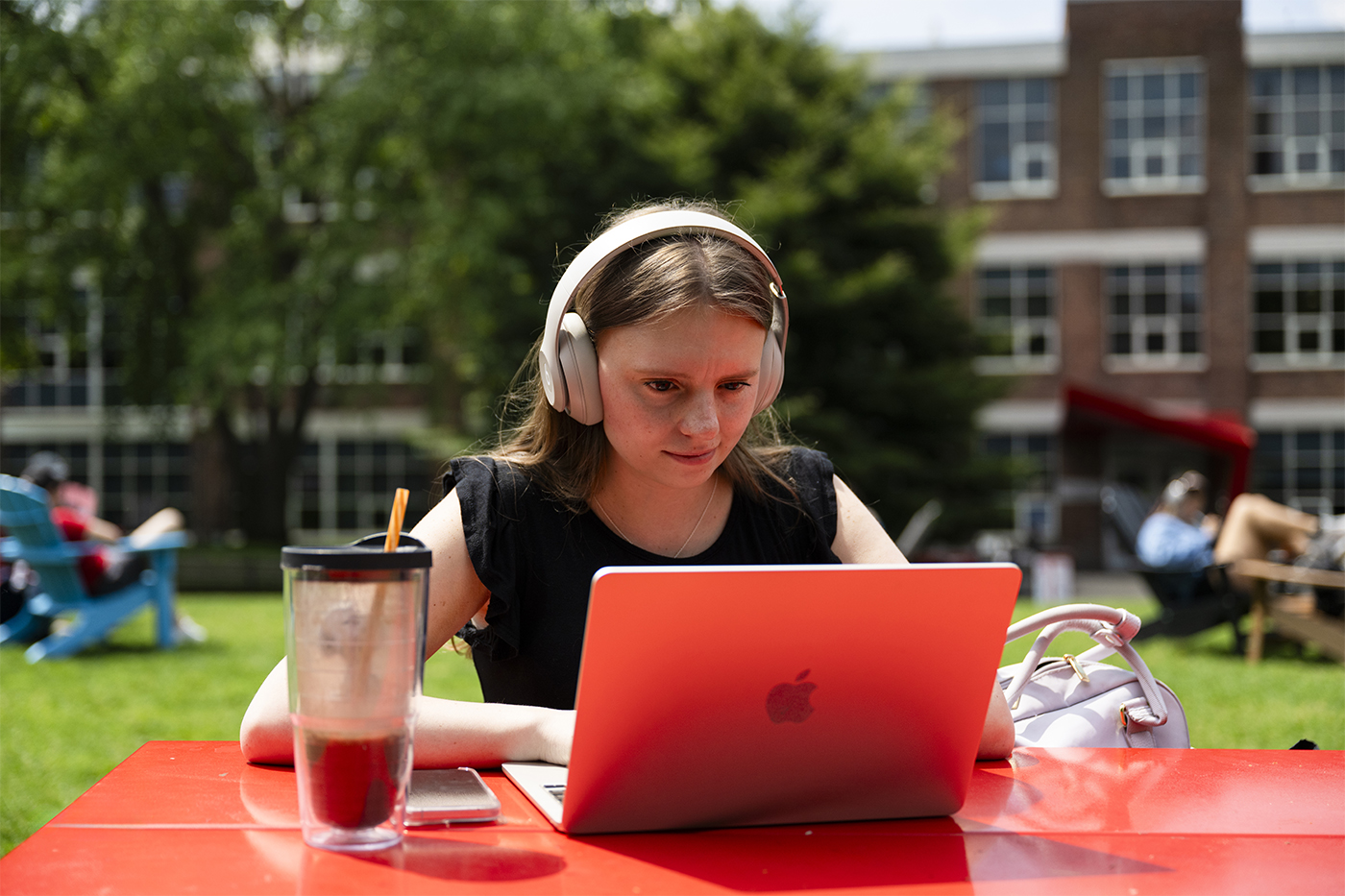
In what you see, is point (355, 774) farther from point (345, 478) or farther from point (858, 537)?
point (345, 478)

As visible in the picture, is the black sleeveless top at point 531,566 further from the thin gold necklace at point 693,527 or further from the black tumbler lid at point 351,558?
the black tumbler lid at point 351,558

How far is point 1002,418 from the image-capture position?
69.1ft

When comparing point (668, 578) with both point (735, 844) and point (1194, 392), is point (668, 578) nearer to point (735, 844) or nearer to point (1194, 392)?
point (735, 844)

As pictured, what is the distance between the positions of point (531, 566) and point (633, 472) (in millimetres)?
219

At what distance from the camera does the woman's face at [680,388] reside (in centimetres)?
154

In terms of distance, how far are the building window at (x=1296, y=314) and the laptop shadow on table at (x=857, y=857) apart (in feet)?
71.9

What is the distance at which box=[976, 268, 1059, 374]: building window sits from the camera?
21.0 m

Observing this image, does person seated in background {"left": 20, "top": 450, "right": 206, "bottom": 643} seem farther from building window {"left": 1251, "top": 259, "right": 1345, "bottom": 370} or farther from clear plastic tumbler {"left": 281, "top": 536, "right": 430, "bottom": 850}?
building window {"left": 1251, "top": 259, "right": 1345, "bottom": 370}

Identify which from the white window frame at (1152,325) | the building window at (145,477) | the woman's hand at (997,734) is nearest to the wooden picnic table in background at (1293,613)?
the woman's hand at (997,734)

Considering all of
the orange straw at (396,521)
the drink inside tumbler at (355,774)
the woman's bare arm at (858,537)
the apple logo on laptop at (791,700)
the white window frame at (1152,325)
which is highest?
the white window frame at (1152,325)

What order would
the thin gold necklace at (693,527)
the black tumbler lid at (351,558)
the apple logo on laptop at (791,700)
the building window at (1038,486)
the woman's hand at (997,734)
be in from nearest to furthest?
the black tumbler lid at (351,558) < the apple logo on laptop at (791,700) < the woman's hand at (997,734) < the thin gold necklace at (693,527) < the building window at (1038,486)

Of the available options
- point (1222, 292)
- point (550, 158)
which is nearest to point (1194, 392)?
point (1222, 292)

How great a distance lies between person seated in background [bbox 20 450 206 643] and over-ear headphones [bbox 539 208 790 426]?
6595 millimetres

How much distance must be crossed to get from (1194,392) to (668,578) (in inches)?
859
